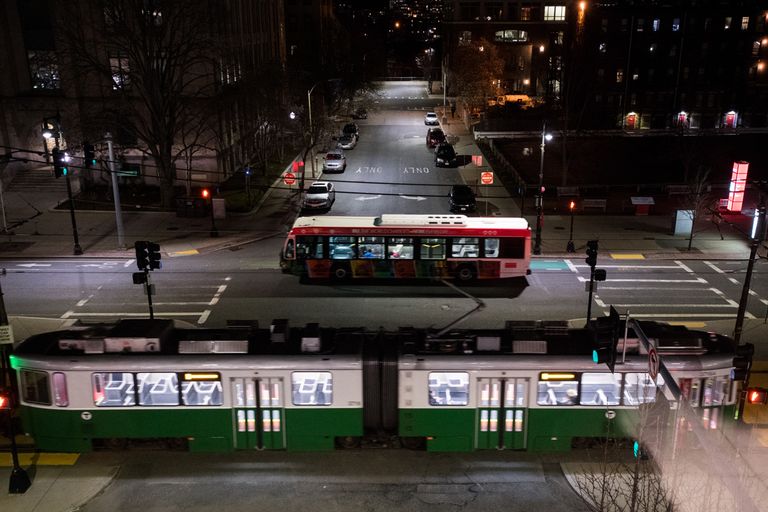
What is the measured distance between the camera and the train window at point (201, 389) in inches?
634

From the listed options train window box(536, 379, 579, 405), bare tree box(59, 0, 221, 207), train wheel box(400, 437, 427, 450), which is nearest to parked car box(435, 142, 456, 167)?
bare tree box(59, 0, 221, 207)

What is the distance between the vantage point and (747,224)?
1626 inches

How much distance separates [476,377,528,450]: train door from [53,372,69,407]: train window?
10.0 m

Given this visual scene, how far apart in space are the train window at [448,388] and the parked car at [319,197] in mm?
29202

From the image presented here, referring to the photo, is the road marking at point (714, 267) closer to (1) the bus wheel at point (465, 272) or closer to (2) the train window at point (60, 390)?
(1) the bus wheel at point (465, 272)

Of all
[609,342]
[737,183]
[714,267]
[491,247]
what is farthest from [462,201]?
[609,342]

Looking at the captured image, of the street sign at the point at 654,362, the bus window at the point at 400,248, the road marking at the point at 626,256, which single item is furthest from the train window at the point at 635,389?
the road marking at the point at 626,256

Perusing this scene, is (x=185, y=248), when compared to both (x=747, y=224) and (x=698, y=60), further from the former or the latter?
(x=698, y=60)

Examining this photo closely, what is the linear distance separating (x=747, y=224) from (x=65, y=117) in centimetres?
4837

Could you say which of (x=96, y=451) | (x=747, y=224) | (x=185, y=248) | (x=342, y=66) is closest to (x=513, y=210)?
(x=747, y=224)

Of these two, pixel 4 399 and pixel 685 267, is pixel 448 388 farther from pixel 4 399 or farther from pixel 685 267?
pixel 685 267

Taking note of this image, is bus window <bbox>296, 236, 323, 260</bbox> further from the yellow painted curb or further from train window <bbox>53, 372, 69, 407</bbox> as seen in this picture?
train window <bbox>53, 372, 69, 407</bbox>

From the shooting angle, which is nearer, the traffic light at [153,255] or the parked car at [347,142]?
the traffic light at [153,255]

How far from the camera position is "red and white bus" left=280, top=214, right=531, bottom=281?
98.6 feet
